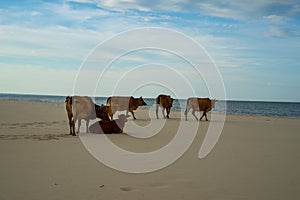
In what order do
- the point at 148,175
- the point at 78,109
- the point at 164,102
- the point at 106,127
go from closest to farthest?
the point at 148,175 → the point at 78,109 → the point at 106,127 → the point at 164,102

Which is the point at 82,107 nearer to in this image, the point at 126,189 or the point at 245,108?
the point at 126,189

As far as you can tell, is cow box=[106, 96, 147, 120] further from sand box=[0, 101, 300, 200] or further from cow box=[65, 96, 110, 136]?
sand box=[0, 101, 300, 200]

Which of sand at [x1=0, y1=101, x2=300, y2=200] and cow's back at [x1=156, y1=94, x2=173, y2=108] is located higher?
cow's back at [x1=156, y1=94, x2=173, y2=108]

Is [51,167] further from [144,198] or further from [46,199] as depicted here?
[144,198]

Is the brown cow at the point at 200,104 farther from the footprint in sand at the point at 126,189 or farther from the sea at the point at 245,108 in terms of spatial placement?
the footprint in sand at the point at 126,189

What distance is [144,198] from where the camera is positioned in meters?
4.54

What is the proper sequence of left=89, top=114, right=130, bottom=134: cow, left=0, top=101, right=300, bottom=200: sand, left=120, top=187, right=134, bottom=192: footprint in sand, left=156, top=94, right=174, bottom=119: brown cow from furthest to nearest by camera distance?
left=156, top=94, right=174, bottom=119: brown cow → left=89, top=114, right=130, bottom=134: cow → left=120, top=187, right=134, bottom=192: footprint in sand → left=0, top=101, right=300, bottom=200: sand

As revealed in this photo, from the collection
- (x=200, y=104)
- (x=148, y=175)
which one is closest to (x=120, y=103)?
(x=200, y=104)

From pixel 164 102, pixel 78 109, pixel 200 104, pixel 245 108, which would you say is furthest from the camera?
pixel 245 108

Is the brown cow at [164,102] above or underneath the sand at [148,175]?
above

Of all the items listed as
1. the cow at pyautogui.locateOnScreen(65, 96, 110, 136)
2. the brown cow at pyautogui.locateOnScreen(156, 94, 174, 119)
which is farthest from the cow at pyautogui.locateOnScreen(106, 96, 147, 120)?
the cow at pyautogui.locateOnScreen(65, 96, 110, 136)

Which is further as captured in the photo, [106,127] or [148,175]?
[106,127]

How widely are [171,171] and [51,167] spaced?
223 centimetres

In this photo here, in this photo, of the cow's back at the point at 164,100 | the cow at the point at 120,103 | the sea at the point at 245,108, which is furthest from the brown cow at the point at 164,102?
the sea at the point at 245,108
